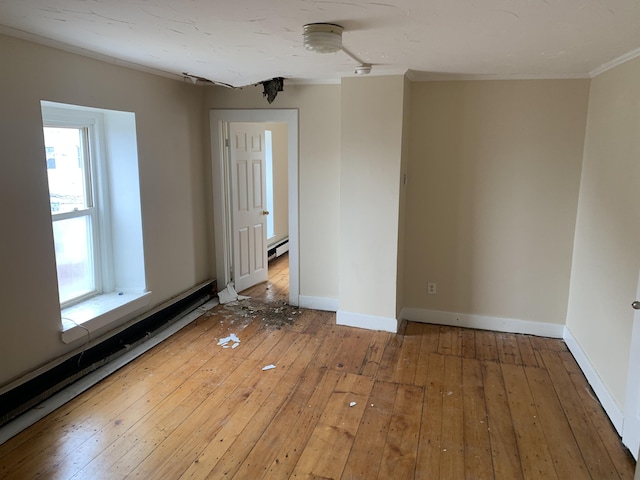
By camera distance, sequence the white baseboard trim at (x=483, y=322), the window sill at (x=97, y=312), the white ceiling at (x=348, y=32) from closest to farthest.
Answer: the white ceiling at (x=348, y=32) → the window sill at (x=97, y=312) → the white baseboard trim at (x=483, y=322)

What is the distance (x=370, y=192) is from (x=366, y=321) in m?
1.20

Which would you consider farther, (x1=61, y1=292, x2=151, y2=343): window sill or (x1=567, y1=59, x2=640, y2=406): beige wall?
(x1=61, y1=292, x2=151, y2=343): window sill

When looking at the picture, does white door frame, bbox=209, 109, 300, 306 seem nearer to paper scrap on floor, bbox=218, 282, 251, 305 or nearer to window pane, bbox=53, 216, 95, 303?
paper scrap on floor, bbox=218, 282, 251, 305

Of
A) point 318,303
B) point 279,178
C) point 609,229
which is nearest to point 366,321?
point 318,303

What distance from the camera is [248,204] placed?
539cm

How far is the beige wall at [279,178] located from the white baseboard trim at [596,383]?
412 centimetres

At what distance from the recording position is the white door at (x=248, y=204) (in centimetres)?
510

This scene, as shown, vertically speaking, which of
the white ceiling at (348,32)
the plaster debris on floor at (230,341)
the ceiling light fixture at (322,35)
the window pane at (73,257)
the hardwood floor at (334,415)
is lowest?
the hardwood floor at (334,415)

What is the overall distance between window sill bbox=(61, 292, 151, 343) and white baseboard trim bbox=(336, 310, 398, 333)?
5.74ft

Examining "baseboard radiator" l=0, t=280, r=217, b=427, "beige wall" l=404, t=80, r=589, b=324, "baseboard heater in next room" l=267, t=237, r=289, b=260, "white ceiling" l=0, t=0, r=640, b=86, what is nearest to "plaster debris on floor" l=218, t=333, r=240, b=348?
"baseboard radiator" l=0, t=280, r=217, b=427

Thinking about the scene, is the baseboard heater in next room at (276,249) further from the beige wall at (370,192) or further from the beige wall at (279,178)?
the beige wall at (370,192)

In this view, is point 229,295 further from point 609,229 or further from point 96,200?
point 609,229

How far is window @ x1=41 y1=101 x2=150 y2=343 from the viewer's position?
3.39 m

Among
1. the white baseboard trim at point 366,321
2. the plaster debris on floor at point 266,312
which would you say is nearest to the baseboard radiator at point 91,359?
the plaster debris on floor at point 266,312
